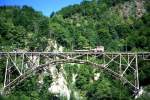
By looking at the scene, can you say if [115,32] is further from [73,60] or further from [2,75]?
[73,60]

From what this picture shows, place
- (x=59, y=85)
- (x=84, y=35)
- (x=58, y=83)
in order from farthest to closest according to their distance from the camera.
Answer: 1. (x=84, y=35)
2. (x=59, y=85)
3. (x=58, y=83)

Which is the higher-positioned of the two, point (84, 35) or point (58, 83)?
point (84, 35)

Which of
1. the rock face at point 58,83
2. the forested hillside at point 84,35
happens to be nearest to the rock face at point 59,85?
the rock face at point 58,83

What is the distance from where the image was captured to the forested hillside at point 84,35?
6381cm

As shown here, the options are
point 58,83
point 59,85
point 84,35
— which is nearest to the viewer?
point 58,83

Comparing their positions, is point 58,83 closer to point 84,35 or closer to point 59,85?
point 59,85

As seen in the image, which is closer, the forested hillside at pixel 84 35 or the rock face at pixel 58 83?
the forested hillside at pixel 84 35

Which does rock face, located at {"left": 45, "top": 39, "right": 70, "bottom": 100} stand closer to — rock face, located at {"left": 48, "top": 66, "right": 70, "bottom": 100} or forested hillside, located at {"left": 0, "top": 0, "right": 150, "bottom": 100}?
rock face, located at {"left": 48, "top": 66, "right": 70, "bottom": 100}

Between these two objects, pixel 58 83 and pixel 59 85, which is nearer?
pixel 58 83

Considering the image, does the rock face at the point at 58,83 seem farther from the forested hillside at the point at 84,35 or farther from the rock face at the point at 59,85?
the forested hillside at the point at 84,35

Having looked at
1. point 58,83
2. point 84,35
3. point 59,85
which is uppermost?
point 84,35

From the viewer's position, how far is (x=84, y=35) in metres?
90.5

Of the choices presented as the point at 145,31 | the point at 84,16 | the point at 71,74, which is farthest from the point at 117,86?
the point at 84,16

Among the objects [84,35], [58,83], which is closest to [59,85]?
[58,83]
